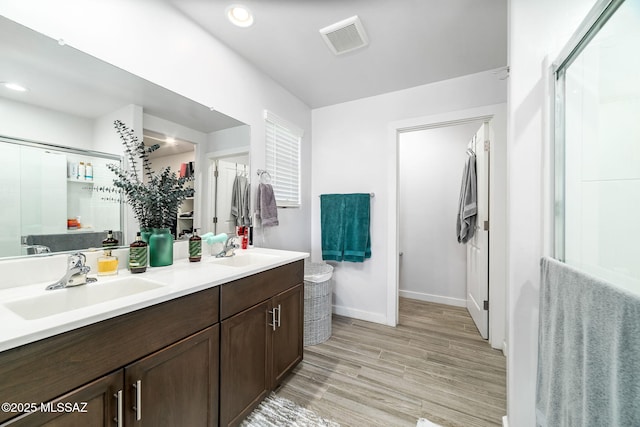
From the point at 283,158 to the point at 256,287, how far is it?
4.80ft

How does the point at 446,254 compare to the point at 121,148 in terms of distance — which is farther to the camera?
the point at 446,254

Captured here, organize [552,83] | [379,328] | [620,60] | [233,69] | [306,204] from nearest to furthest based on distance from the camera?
1. [620,60]
2. [552,83]
3. [233,69]
4. [379,328]
5. [306,204]

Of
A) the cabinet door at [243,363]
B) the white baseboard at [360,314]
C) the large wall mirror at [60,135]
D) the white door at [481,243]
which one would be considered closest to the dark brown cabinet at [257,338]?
the cabinet door at [243,363]

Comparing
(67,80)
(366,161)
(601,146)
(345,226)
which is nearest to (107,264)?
(67,80)

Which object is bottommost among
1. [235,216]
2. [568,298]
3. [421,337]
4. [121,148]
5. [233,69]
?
[421,337]

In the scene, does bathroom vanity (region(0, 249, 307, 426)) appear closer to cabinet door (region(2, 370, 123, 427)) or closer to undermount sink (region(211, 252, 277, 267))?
cabinet door (region(2, 370, 123, 427))

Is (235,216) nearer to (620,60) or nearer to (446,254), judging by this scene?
(620,60)

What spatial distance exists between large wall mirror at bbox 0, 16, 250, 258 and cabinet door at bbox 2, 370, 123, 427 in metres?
0.70

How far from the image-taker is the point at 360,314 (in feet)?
8.73

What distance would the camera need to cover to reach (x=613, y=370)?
0.60 metres

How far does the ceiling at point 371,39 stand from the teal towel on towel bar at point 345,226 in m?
1.15

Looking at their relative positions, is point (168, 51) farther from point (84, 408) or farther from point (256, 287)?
point (84, 408)

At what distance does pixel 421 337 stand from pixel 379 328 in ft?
1.30

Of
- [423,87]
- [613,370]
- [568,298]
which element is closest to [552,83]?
[568,298]
